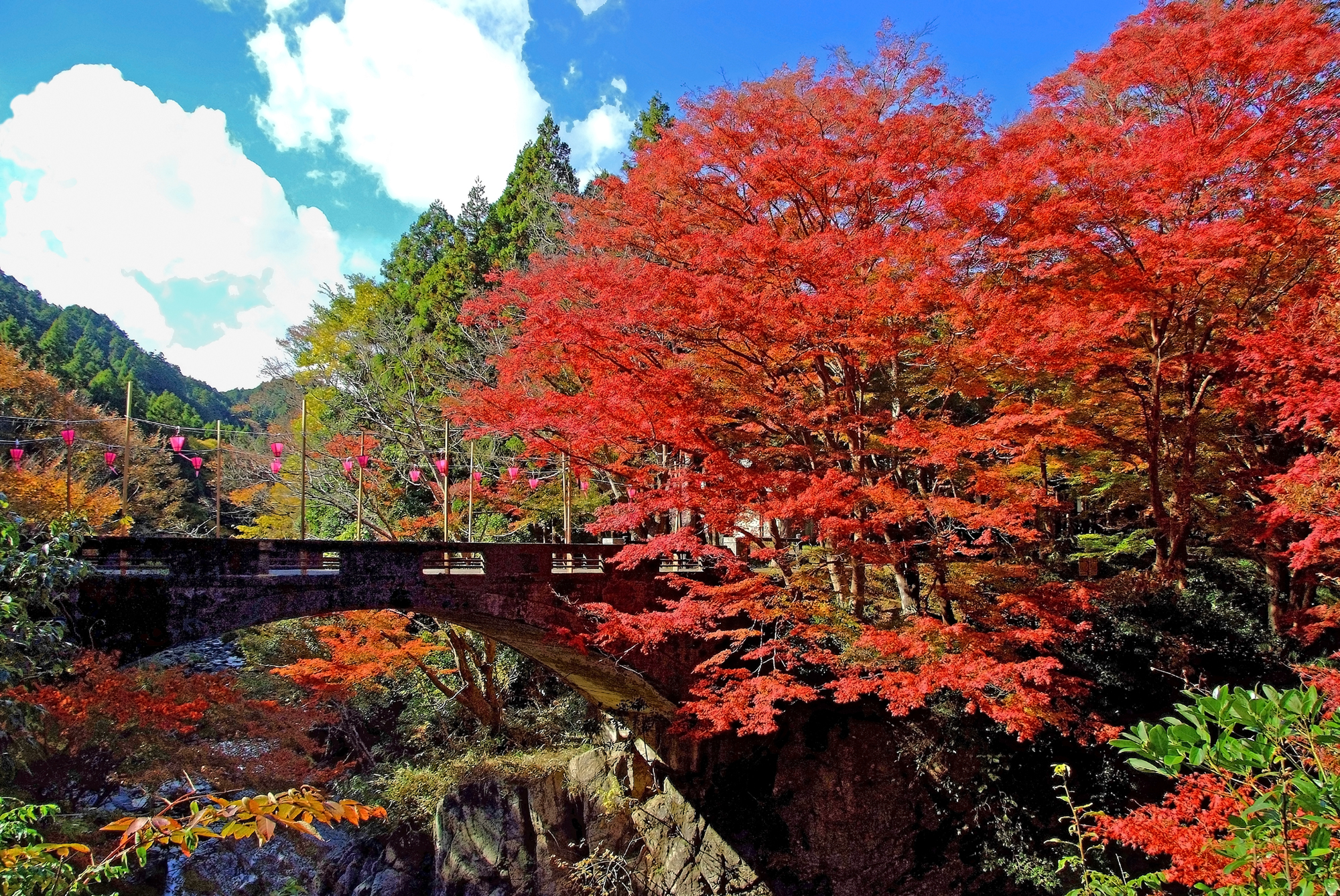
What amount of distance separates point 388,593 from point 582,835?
6639 millimetres

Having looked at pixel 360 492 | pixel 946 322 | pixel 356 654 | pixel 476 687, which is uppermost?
pixel 946 322

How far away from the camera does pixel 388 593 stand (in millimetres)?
9828

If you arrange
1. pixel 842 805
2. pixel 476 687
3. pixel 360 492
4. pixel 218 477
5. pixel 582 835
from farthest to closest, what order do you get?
1. pixel 476 687
2. pixel 582 835
3. pixel 360 492
4. pixel 842 805
5. pixel 218 477

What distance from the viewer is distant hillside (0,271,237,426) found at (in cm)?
2852

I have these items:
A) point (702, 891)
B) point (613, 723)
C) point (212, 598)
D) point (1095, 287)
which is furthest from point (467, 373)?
point (1095, 287)

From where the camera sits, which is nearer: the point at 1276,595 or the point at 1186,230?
the point at 1186,230

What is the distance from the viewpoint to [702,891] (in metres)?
11.9

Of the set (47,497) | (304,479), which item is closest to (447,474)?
(304,479)

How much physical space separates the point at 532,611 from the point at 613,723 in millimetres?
4602

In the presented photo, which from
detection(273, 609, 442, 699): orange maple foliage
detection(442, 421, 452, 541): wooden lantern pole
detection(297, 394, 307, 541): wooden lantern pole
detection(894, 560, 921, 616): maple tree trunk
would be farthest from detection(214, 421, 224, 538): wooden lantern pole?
detection(894, 560, 921, 616): maple tree trunk

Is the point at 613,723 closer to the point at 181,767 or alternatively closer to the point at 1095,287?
the point at 181,767

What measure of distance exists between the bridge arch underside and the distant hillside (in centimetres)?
2282

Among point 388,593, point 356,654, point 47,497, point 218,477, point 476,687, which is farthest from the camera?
point 476,687

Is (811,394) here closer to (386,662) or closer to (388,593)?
(388,593)
